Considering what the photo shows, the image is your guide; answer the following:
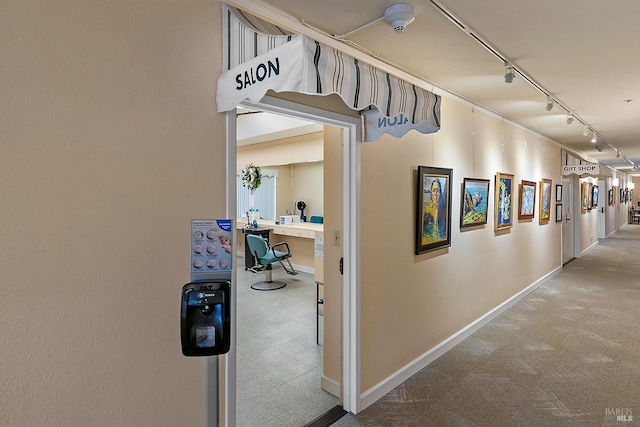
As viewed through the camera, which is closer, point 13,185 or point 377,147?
point 13,185

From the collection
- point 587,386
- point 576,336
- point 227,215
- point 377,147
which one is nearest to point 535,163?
point 576,336

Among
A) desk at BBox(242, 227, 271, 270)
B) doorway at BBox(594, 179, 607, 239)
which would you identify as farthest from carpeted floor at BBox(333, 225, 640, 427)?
doorway at BBox(594, 179, 607, 239)

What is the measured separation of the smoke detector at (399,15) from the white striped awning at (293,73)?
1.02 feet

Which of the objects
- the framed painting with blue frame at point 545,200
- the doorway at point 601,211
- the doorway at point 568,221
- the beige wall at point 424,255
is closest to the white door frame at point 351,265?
the beige wall at point 424,255

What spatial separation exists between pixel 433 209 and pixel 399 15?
1.79m

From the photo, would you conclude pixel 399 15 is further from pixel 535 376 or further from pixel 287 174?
pixel 287 174

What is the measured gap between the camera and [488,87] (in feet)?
10.8

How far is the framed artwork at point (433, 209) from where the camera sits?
3061 mm

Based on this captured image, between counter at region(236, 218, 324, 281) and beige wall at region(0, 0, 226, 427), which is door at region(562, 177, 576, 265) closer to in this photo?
counter at region(236, 218, 324, 281)

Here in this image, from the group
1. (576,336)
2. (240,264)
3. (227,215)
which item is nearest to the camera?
(227,215)

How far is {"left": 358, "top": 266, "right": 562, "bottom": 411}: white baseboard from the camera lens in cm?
266

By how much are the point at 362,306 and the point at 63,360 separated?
1.82 meters

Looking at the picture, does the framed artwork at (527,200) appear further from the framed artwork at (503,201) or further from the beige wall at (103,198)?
the beige wall at (103,198)

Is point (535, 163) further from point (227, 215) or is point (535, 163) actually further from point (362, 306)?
point (227, 215)
